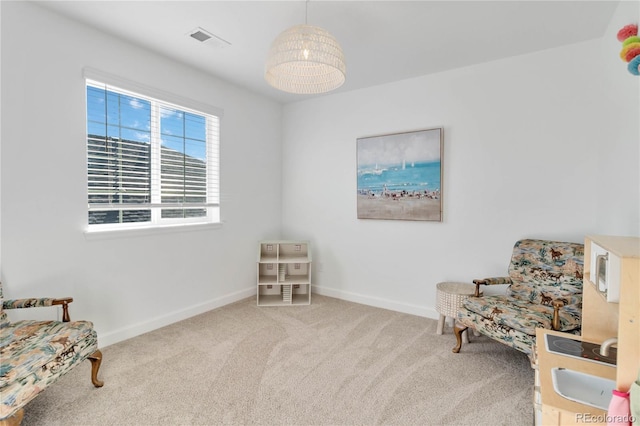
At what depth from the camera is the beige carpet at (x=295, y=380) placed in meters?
1.74

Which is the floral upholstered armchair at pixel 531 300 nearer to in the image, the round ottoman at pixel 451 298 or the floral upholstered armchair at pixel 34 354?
the round ottoman at pixel 451 298

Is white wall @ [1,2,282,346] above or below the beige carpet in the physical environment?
above

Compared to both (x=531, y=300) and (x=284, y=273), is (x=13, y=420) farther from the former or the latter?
(x=531, y=300)

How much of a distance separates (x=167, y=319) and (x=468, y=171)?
10.7 feet

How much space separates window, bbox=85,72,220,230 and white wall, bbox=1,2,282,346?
12 cm

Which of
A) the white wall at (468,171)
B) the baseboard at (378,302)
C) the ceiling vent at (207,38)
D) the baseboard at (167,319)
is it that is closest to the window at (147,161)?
the ceiling vent at (207,38)

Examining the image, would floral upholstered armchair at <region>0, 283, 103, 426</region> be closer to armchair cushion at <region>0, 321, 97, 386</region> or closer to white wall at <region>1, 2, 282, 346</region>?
armchair cushion at <region>0, 321, 97, 386</region>

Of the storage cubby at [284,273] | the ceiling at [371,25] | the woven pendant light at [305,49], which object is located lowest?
the storage cubby at [284,273]

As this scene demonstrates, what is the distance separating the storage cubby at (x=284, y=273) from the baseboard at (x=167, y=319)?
0.90ft

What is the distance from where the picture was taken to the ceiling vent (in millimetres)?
2412

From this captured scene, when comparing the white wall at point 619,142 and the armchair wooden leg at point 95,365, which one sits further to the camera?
the armchair wooden leg at point 95,365

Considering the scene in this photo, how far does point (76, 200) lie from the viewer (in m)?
2.34

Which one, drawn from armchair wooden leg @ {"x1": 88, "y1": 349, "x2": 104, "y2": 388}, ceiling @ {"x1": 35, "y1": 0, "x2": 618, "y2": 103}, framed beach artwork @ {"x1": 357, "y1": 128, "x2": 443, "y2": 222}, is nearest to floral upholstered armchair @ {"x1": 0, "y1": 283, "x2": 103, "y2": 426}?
armchair wooden leg @ {"x1": 88, "y1": 349, "x2": 104, "y2": 388}

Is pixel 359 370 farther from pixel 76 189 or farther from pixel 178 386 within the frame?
pixel 76 189
